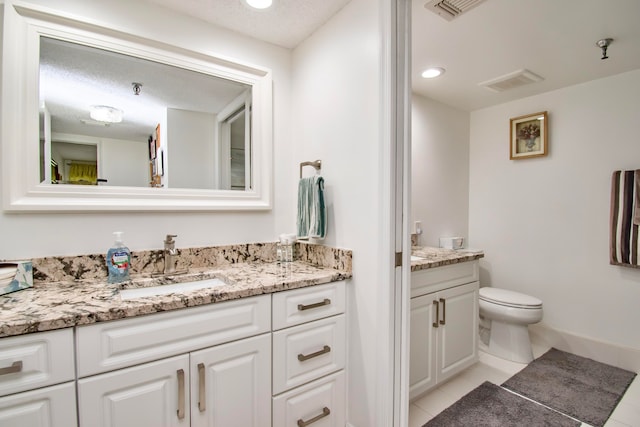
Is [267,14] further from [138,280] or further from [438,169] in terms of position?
[438,169]

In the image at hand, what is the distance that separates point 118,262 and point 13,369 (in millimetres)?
523

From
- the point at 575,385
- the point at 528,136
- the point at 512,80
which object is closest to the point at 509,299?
the point at 575,385

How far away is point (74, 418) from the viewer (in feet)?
2.92

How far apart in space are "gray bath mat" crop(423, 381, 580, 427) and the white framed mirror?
5.20 feet

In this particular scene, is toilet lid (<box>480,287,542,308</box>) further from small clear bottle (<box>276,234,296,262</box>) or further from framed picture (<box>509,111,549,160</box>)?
small clear bottle (<box>276,234,296,262</box>)

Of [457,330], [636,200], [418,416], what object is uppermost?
[636,200]

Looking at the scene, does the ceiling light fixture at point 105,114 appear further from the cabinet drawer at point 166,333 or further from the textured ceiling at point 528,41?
the textured ceiling at point 528,41

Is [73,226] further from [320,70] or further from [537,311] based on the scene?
[537,311]

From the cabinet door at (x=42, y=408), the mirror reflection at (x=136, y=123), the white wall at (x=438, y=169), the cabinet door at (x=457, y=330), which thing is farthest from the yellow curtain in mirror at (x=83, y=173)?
the white wall at (x=438, y=169)

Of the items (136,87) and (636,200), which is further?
(636,200)

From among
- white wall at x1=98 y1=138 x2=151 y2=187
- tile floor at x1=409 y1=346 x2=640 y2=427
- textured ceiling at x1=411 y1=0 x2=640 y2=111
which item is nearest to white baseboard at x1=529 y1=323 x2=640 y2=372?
→ tile floor at x1=409 y1=346 x2=640 y2=427

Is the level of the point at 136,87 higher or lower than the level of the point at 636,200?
higher

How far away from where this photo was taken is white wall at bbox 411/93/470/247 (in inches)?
104

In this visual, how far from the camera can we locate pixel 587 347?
236 cm
